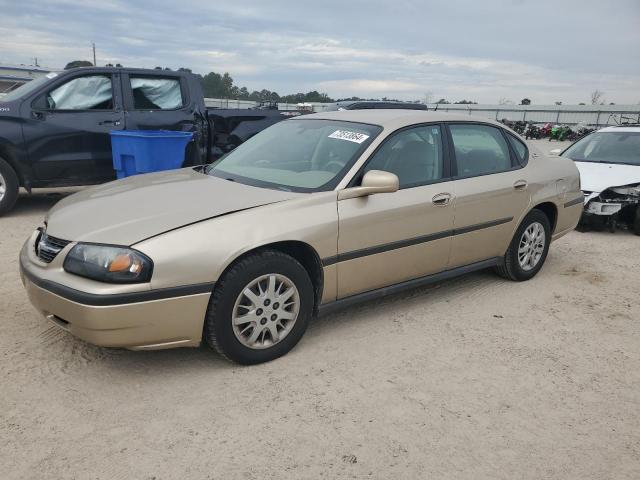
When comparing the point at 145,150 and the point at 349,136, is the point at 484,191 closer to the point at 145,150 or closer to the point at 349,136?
the point at 349,136

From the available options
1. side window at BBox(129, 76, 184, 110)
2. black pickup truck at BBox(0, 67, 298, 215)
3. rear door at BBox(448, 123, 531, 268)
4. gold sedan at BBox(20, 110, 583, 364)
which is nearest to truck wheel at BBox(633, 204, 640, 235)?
gold sedan at BBox(20, 110, 583, 364)

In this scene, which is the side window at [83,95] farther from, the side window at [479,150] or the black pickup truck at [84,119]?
the side window at [479,150]

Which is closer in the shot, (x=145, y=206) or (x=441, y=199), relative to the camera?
(x=145, y=206)

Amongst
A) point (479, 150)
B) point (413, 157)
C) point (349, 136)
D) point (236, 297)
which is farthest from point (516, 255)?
point (236, 297)

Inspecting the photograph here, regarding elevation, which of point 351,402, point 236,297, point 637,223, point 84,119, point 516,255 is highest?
point 84,119

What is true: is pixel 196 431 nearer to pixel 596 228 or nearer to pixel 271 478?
pixel 271 478

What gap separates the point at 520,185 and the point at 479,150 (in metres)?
0.51

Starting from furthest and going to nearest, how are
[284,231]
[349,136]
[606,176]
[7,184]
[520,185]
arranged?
[606,176]
[7,184]
[520,185]
[349,136]
[284,231]

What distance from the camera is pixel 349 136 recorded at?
3982 millimetres

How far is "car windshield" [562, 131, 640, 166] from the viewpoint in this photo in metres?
7.86

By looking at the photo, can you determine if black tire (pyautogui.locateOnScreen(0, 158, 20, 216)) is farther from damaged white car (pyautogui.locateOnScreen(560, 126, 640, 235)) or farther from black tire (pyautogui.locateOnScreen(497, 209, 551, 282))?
damaged white car (pyautogui.locateOnScreen(560, 126, 640, 235))

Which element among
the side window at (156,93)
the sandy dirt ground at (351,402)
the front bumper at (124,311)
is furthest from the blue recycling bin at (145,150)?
the front bumper at (124,311)

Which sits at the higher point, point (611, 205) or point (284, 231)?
point (284, 231)

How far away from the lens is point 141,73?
24.7 feet
